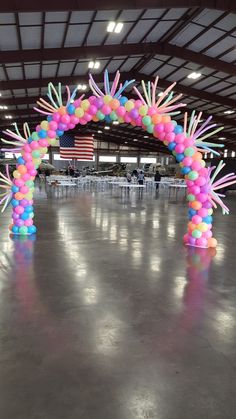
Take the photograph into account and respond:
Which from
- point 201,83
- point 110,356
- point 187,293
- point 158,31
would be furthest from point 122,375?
Answer: point 201,83

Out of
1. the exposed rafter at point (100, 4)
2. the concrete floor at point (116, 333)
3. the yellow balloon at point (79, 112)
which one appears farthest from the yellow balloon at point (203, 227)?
the exposed rafter at point (100, 4)

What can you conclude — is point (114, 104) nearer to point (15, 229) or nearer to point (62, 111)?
point (62, 111)

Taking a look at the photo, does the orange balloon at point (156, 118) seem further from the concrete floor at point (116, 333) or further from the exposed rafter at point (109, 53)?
the exposed rafter at point (109, 53)

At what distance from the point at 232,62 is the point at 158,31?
3.48 metres

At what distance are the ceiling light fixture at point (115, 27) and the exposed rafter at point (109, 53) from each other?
1.49 metres

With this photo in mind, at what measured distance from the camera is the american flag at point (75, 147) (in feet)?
101

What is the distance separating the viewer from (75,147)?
102 ft

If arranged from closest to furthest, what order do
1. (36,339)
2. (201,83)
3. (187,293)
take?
(36,339)
(187,293)
(201,83)

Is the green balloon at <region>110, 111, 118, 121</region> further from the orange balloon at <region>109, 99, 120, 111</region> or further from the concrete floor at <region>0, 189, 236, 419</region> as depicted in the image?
the concrete floor at <region>0, 189, 236, 419</region>

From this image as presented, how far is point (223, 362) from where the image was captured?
2525 millimetres

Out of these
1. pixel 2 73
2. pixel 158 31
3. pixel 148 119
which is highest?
pixel 158 31

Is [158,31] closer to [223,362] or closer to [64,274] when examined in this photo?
[64,274]

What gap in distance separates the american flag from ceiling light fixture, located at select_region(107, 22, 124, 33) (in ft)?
67.7

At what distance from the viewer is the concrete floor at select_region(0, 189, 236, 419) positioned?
206 cm
